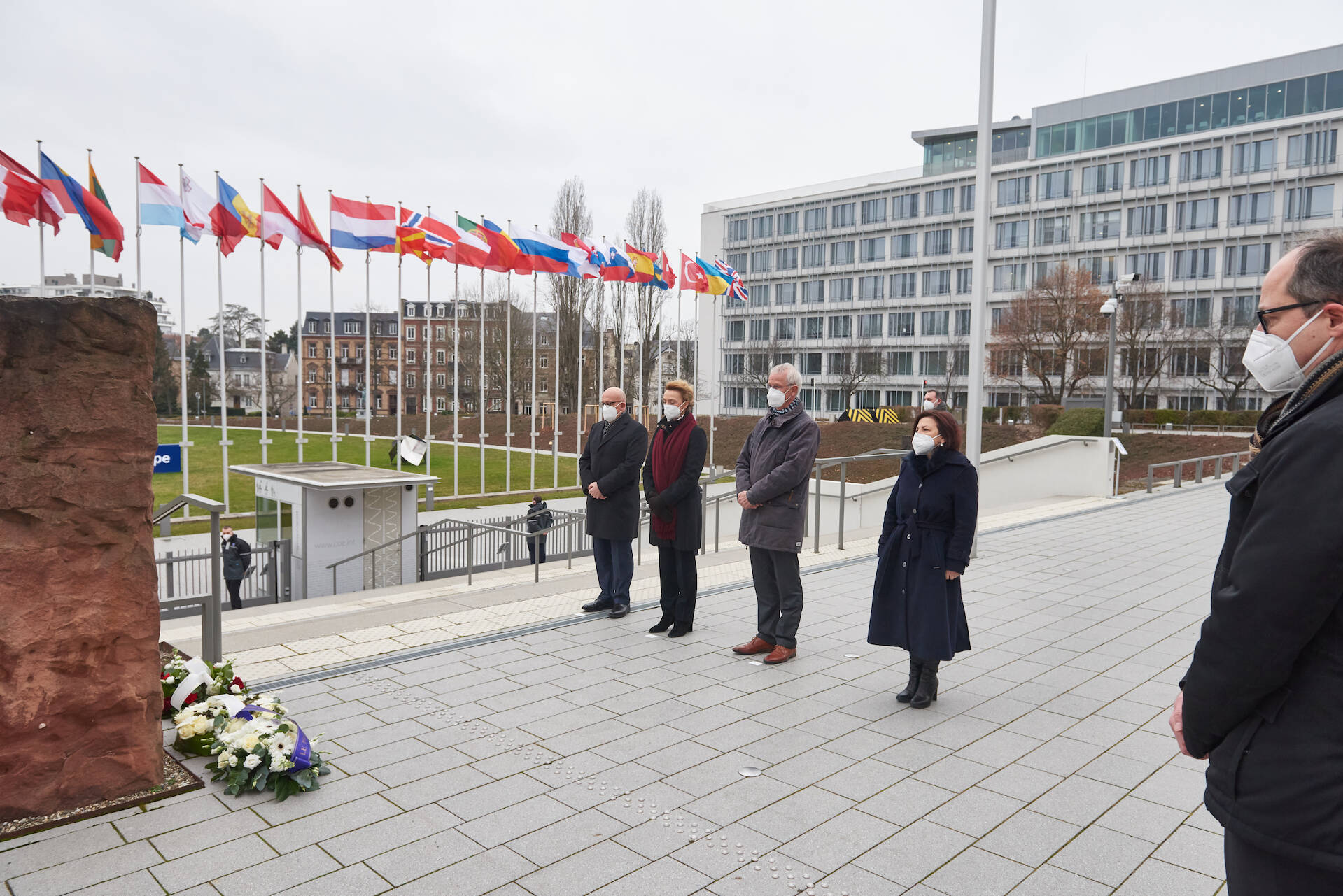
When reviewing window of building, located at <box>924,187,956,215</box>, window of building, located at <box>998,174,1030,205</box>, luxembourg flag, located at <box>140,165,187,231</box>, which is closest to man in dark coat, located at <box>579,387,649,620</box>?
luxembourg flag, located at <box>140,165,187,231</box>

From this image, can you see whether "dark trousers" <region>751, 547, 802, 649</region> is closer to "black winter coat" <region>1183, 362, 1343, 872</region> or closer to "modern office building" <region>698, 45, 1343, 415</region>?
"black winter coat" <region>1183, 362, 1343, 872</region>

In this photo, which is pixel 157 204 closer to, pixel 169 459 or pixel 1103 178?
pixel 169 459

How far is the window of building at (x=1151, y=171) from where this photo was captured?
181 ft

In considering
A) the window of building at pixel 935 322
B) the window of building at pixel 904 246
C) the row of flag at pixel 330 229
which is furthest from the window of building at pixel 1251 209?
the row of flag at pixel 330 229

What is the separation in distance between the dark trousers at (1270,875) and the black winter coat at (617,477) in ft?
18.6

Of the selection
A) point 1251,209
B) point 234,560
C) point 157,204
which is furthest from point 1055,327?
point 234,560

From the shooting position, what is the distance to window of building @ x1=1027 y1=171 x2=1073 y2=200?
193 ft

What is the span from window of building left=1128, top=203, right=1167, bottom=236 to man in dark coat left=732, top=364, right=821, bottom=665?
58198mm

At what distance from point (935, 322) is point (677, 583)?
60.8 m

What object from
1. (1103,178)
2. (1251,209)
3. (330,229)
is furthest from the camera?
(1103,178)

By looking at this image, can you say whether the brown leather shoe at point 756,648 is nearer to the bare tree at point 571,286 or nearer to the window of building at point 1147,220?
the bare tree at point 571,286

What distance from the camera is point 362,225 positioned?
17.8 meters

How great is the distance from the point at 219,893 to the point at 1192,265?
61703 mm

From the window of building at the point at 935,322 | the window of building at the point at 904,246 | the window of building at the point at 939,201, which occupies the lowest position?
the window of building at the point at 935,322
